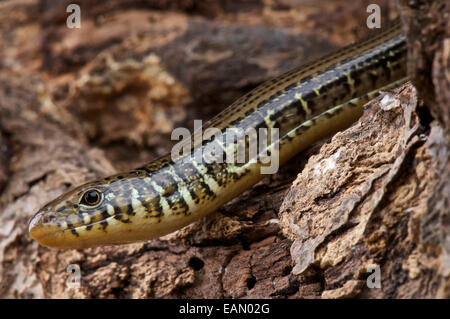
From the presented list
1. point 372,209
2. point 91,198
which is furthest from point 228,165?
point 372,209

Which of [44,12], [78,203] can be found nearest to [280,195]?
[78,203]

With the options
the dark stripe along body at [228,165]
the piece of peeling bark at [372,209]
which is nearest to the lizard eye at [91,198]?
the dark stripe along body at [228,165]

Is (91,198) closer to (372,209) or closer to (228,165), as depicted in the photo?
(228,165)

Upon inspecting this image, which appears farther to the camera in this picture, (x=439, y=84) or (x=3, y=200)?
(x=3, y=200)

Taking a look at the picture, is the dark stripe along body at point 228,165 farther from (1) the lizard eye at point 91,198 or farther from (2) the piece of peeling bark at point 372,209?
(2) the piece of peeling bark at point 372,209

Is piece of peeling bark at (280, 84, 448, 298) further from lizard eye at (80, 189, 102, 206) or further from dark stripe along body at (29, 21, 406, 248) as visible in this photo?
lizard eye at (80, 189, 102, 206)

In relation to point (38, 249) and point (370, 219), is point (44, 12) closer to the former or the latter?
point (38, 249)

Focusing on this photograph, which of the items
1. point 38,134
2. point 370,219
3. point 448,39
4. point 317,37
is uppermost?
point 317,37
